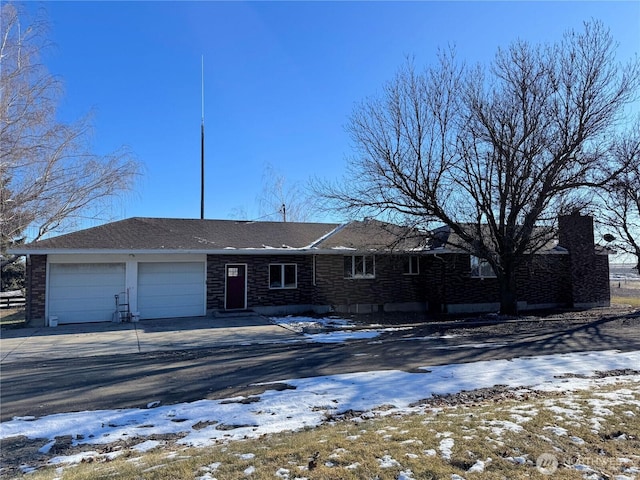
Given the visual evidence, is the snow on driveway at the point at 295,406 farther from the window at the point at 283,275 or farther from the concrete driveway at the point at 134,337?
the window at the point at 283,275

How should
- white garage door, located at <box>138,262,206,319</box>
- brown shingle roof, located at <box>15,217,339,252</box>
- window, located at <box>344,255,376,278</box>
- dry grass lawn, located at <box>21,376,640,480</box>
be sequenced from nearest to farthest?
dry grass lawn, located at <box>21,376,640,480</box> → brown shingle roof, located at <box>15,217,339,252</box> → white garage door, located at <box>138,262,206,319</box> → window, located at <box>344,255,376,278</box>

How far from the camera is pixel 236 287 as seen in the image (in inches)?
695

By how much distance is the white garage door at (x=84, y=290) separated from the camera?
49.9 ft

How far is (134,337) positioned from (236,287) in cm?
566

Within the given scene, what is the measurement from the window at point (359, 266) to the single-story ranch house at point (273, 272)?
5cm

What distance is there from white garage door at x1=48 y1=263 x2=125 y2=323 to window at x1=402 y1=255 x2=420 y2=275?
39.7 ft

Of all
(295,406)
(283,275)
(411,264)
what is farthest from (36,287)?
(411,264)

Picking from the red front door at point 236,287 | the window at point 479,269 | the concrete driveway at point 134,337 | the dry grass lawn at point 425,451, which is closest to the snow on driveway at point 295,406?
the dry grass lawn at point 425,451

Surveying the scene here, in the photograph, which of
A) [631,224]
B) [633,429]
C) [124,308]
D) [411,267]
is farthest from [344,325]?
[631,224]

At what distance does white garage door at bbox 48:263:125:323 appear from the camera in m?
15.2

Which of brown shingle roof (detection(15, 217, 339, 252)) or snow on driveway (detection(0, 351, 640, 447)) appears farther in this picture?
brown shingle roof (detection(15, 217, 339, 252))

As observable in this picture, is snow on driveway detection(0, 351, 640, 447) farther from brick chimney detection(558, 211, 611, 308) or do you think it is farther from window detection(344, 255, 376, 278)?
brick chimney detection(558, 211, 611, 308)

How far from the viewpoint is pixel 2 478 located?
3.92 metres

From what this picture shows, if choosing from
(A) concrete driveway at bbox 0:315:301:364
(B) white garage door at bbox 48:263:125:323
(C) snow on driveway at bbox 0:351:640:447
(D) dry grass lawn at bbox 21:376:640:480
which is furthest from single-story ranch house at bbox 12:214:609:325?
(D) dry grass lawn at bbox 21:376:640:480
